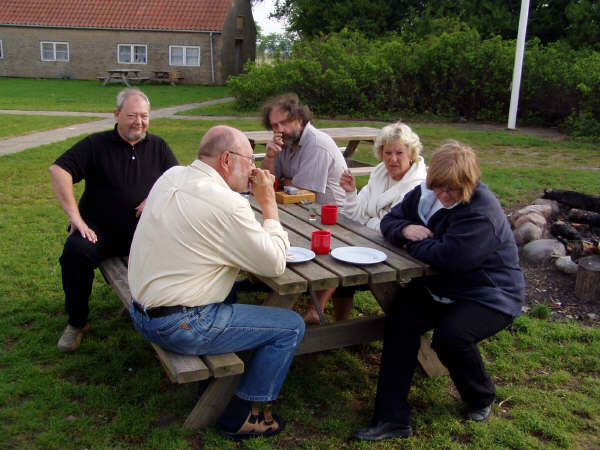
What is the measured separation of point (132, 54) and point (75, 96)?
10458 millimetres

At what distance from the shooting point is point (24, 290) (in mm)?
4516

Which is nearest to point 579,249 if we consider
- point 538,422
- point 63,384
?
point 538,422

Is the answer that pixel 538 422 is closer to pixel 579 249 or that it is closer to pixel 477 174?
pixel 477 174

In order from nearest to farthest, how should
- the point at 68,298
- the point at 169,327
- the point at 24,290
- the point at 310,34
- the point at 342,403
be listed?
the point at 169,327, the point at 342,403, the point at 68,298, the point at 24,290, the point at 310,34

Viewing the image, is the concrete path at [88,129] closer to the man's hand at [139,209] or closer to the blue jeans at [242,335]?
the man's hand at [139,209]

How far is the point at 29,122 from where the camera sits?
42.8ft

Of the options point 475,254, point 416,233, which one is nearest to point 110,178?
point 416,233

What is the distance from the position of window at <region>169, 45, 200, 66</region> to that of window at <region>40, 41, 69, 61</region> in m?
5.69

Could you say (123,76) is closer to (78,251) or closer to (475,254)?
(78,251)

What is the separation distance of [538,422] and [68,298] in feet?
9.30

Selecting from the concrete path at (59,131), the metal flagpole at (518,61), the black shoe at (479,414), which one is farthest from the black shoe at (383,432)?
the metal flagpole at (518,61)

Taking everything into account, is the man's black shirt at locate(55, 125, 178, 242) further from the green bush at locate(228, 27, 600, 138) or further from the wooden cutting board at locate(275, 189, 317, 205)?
the green bush at locate(228, 27, 600, 138)

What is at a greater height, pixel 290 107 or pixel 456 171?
pixel 290 107

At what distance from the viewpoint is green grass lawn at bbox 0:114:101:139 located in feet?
38.7
